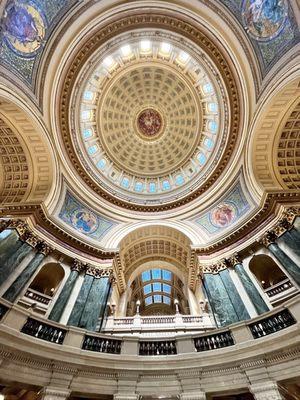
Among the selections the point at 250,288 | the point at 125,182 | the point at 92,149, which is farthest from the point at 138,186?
the point at 250,288

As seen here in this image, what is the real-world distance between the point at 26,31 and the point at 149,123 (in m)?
12.9

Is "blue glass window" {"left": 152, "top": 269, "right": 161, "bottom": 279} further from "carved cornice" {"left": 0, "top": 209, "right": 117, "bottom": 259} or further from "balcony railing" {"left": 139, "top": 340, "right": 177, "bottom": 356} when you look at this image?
"balcony railing" {"left": 139, "top": 340, "right": 177, "bottom": 356}

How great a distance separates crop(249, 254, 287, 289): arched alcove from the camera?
14.0m

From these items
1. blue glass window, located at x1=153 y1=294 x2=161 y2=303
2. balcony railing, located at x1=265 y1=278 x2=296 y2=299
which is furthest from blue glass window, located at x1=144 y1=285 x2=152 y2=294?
balcony railing, located at x1=265 y1=278 x2=296 y2=299

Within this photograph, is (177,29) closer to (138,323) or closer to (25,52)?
(25,52)

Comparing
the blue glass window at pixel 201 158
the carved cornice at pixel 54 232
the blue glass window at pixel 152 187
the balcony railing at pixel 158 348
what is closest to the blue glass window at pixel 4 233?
the carved cornice at pixel 54 232

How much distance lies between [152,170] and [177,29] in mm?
11869

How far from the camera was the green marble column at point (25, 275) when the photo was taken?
10.5 meters

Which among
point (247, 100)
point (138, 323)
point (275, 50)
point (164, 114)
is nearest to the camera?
point (275, 50)

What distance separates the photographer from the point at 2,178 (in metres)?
15.0

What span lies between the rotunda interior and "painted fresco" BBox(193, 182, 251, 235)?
4.2 inches

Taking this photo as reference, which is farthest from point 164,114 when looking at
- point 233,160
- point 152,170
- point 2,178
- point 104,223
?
point 2,178

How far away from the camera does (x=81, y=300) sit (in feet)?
40.9

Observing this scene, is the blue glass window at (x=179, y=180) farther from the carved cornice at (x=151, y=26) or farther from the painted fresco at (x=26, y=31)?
the painted fresco at (x=26, y=31)
